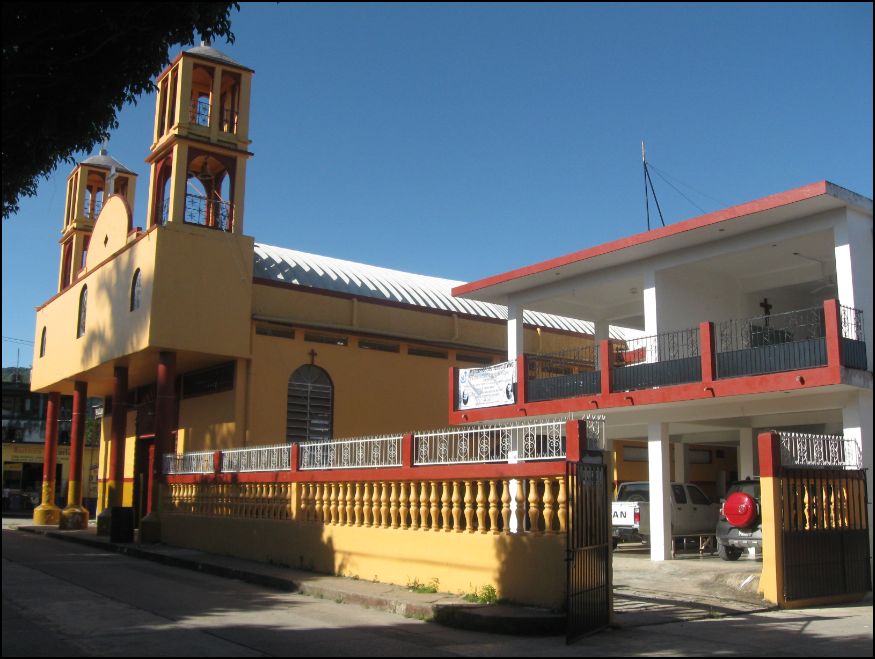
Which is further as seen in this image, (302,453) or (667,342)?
(667,342)

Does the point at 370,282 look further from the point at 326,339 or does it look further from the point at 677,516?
the point at 677,516

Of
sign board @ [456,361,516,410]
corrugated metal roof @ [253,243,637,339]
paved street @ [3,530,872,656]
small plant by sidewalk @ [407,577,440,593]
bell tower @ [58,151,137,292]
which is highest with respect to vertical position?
bell tower @ [58,151,137,292]

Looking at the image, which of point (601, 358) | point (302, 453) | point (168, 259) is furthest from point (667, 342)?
point (168, 259)

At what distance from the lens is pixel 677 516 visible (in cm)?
1873

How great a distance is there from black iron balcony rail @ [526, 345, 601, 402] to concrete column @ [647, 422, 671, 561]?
166cm

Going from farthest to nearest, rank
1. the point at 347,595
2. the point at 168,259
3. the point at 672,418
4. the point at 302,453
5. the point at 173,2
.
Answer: the point at 168,259, the point at 672,418, the point at 302,453, the point at 347,595, the point at 173,2

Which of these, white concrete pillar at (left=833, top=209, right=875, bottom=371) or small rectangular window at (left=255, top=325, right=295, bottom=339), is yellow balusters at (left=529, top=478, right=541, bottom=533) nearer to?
white concrete pillar at (left=833, top=209, right=875, bottom=371)

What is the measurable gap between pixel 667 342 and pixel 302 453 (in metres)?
7.83

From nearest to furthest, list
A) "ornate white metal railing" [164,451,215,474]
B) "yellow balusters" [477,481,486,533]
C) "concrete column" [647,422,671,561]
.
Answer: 1. "yellow balusters" [477,481,486,533]
2. "concrete column" [647,422,671,561]
3. "ornate white metal railing" [164,451,215,474]

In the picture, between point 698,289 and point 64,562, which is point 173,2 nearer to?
point 64,562

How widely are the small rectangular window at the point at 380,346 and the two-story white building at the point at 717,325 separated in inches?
145

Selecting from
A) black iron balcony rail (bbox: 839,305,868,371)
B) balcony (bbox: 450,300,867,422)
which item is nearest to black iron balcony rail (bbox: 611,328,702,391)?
balcony (bbox: 450,300,867,422)

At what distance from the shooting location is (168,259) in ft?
69.7

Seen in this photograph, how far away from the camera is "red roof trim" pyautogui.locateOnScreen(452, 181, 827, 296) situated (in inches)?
593
